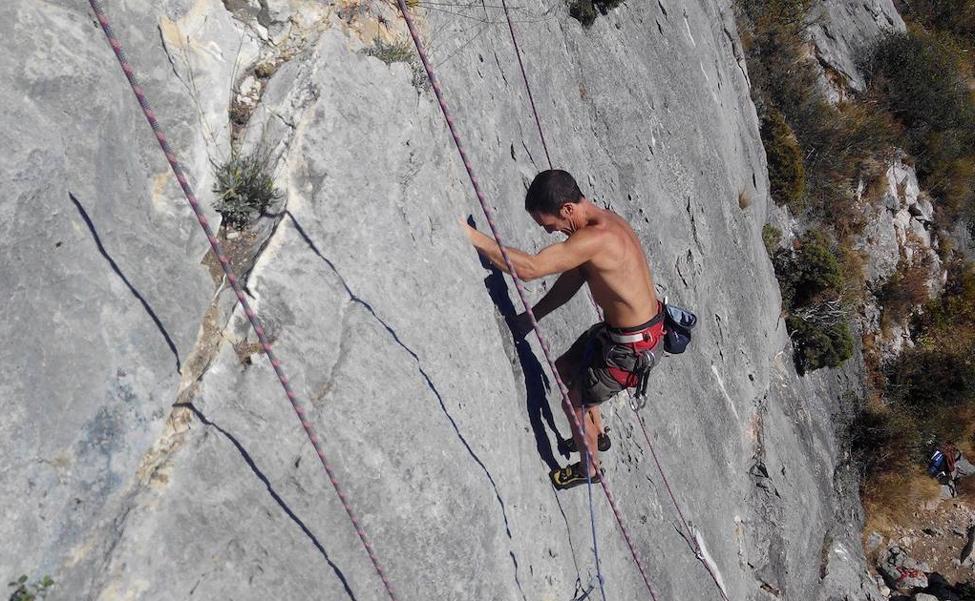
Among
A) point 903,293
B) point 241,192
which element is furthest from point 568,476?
point 903,293

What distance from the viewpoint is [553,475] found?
209 inches

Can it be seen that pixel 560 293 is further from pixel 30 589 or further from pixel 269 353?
pixel 30 589

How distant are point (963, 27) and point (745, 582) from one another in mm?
24349

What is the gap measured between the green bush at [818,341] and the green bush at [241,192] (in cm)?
1109

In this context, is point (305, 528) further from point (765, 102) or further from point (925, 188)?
point (925, 188)

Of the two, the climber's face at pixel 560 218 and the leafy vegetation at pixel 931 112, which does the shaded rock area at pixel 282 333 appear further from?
the leafy vegetation at pixel 931 112

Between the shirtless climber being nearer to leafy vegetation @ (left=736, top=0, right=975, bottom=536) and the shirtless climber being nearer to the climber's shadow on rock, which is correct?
the climber's shadow on rock

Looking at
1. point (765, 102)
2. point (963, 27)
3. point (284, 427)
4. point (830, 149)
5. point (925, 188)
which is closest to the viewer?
point (284, 427)

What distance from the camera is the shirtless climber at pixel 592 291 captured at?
462 cm

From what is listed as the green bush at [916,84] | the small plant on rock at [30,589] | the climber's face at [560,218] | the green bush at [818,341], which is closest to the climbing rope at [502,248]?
the climber's face at [560,218]

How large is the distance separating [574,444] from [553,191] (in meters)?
2.13

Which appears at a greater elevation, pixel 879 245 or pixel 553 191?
pixel 553 191

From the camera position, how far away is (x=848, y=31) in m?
19.0

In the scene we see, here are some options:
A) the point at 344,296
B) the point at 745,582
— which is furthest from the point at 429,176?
the point at 745,582
